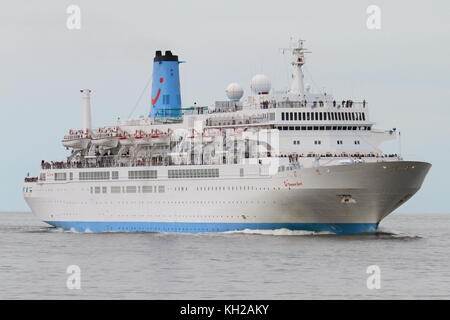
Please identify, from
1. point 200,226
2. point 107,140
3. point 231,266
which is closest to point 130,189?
point 107,140

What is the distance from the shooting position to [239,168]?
77.9m

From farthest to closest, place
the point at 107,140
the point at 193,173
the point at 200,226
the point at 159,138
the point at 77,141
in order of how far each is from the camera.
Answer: the point at 77,141
the point at 107,140
the point at 159,138
the point at 193,173
the point at 200,226

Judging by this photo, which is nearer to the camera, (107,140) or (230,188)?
(230,188)

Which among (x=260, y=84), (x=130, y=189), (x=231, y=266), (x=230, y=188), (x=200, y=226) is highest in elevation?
(x=260, y=84)

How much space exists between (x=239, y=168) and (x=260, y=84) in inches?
354

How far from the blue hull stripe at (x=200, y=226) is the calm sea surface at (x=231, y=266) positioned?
0.56 m

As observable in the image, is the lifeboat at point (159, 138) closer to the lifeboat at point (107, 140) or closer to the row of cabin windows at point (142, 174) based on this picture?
the row of cabin windows at point (142, 174)

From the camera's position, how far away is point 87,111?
98.2 m

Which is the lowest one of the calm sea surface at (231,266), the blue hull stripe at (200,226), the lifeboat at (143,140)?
the calm sea surface at (231,266)

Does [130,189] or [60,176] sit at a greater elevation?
[60,176]

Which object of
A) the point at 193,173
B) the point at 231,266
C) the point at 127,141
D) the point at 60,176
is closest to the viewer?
the point at 231,266

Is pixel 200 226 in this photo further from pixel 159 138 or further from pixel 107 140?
pixel 107 140

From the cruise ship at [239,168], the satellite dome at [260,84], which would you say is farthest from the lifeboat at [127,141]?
the satellite dome at [260,84]

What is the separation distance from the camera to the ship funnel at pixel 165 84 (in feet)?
309
